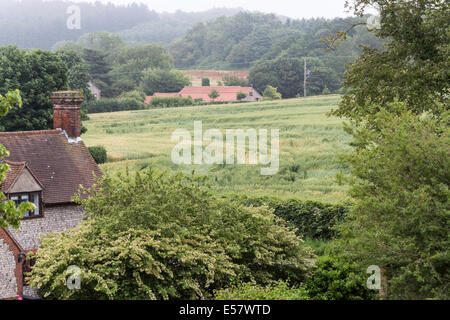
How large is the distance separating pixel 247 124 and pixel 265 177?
21.3m

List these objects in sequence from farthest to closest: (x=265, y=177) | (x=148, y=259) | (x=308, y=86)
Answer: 1. (x=308, y=86)
2. (x=265, y=177)
3. (x=148, y=259)

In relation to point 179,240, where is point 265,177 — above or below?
below

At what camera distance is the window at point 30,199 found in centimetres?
2056

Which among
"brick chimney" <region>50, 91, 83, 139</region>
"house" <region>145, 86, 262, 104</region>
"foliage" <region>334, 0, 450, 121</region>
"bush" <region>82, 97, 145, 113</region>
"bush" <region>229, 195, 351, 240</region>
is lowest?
"bush" <region>229, 195, 351, 240</region>

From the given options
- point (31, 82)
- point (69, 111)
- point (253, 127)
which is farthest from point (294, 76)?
point (69, 111)

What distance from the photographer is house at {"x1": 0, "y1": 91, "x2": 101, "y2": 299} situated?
1888 cm

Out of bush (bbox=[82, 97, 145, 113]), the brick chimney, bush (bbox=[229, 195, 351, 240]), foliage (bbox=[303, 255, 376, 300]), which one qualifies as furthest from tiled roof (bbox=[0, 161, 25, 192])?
bush (bbox=[82, 97, 145, 113])

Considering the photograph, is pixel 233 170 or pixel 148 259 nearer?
pixel 148 259

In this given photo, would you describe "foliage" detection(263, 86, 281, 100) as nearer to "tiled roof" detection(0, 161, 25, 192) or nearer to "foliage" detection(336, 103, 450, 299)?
"tiled roof" detection(0, 161, 25, 192)

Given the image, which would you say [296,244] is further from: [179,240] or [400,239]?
[400,239]

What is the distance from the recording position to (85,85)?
80.6 metres

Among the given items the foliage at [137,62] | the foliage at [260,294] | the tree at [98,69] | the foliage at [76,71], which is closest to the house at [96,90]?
the tree at [98,69]

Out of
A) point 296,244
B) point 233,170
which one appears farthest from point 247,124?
point 296,244

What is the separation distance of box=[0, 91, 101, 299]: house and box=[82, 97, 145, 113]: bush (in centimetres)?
6092
